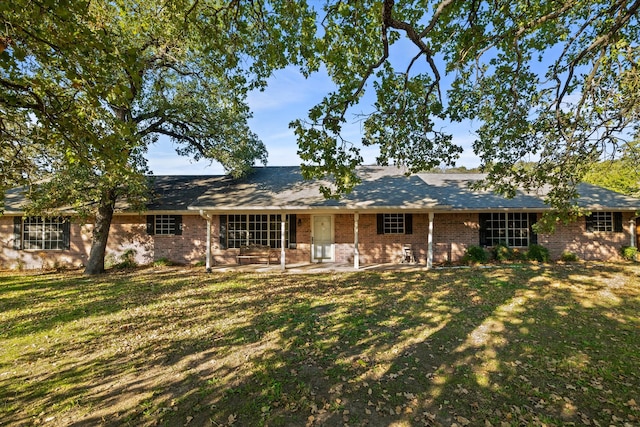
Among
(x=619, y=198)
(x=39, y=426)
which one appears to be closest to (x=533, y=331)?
(x=39, y=426)

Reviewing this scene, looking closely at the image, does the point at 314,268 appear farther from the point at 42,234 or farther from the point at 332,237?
the point at 42,234

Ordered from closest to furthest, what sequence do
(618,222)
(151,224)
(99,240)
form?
(99,240) → (618,222) → (151,224)

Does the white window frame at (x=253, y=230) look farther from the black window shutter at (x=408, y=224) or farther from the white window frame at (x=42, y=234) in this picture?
the white window frame at (x=42, y=234)

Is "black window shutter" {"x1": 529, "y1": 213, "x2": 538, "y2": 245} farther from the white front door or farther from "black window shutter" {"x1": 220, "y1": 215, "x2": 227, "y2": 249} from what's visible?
"black window shutter" {"x1": 220, "y1": 215, "x2": 227, "y2": 249}

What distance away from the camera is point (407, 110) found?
6461 millimetres

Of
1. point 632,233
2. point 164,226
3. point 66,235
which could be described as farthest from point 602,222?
point 66,235

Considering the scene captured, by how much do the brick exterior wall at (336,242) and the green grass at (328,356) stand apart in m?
4.35

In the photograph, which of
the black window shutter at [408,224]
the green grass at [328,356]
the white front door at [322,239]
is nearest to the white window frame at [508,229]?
the black window shutter at [408,224]

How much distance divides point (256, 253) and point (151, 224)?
15.6ft

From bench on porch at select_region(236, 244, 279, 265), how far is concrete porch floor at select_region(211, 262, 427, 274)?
0.31 metres

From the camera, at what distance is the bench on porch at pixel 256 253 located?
1312 cm

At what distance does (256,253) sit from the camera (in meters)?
13.4

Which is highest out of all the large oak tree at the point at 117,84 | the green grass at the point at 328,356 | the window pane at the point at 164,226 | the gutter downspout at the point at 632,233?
the large oak tree at the point at 117,84

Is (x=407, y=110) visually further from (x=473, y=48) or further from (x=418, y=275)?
(x=418, y=275)
